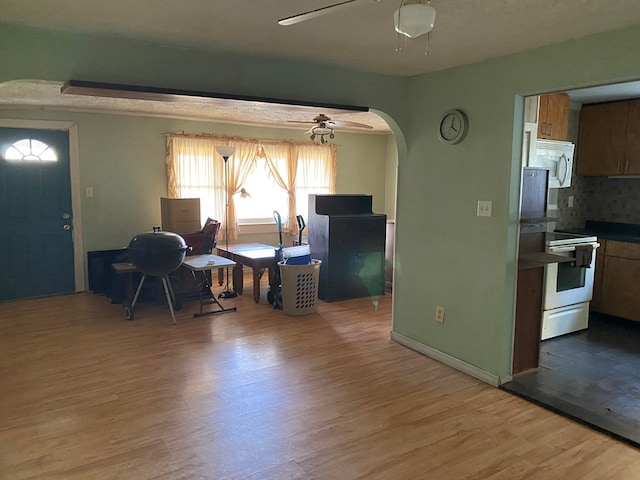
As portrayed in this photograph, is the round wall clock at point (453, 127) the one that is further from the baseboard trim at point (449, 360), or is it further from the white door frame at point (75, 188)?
the white door frame at point (75, 188)

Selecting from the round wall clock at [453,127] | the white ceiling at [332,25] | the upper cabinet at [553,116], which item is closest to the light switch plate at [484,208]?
the round wall clock at [453,127]

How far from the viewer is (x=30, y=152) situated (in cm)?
524

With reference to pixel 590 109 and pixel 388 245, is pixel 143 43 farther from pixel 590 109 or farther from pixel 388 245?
pixel 590 109

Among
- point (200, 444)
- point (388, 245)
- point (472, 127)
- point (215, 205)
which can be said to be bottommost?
point (200, 444)

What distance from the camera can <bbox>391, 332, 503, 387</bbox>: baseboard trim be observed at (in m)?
3.20

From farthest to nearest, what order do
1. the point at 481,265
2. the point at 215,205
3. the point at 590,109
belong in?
the point at 215,205 → the point at 590,109 → the point at 481,265

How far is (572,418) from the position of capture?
273cm

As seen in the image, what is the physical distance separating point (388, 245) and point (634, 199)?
A: 2627mm

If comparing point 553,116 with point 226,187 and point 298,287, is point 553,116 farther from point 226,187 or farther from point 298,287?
point 226,187

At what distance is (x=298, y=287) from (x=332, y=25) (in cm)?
284

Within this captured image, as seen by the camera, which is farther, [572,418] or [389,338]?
[389,338]

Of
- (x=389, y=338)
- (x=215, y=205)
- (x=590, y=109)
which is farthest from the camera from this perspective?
(x=215, y=205)

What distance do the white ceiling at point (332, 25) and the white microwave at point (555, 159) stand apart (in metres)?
1.33

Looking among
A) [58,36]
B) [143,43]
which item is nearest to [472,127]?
[143,43]
